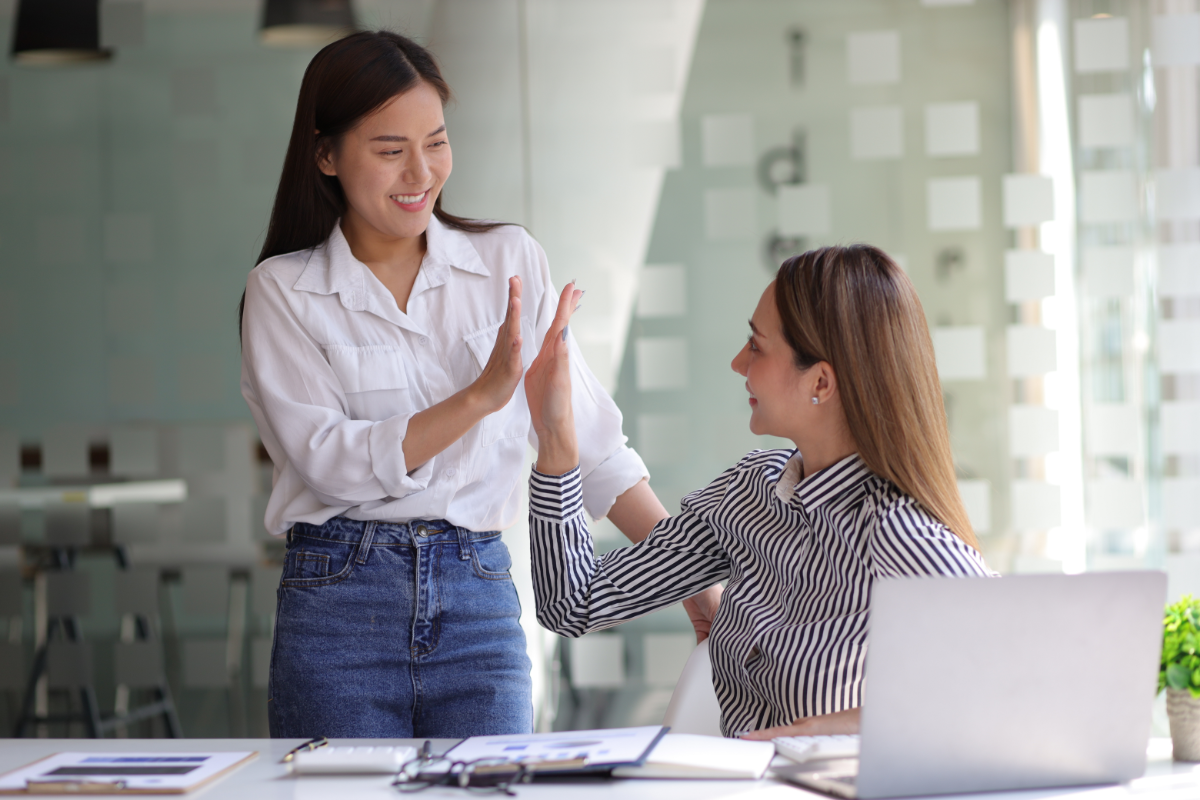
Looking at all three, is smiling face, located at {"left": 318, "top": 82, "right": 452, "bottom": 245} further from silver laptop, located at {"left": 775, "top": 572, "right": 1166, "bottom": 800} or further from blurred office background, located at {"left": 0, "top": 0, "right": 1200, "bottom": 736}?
blurred office background, located at {"left": 0, "top": 0, "right": 1200, "bottom": 736}

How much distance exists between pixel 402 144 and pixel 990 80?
2330mm

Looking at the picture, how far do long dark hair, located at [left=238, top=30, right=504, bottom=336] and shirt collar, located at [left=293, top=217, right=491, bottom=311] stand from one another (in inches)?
1.6

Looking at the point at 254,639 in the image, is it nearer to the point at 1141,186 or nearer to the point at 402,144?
the point at 402,144

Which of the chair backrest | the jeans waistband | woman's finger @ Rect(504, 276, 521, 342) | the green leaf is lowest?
the chair backrest

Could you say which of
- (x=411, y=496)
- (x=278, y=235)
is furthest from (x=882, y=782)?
(x=278, y=235)

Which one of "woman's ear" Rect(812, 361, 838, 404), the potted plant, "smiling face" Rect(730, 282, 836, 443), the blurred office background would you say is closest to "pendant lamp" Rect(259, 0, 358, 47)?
the blurred office background

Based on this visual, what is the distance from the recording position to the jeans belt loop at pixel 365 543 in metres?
1.68

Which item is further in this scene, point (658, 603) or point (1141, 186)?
point (1141, 186)

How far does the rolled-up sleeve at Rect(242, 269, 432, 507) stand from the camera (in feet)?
5.46

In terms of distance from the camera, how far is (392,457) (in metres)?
1.65

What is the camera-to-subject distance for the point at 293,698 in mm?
1673

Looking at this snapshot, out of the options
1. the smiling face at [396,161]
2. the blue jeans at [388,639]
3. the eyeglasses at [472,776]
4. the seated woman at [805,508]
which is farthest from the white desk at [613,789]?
the smiling face at [396,161]

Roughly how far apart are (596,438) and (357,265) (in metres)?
0.51

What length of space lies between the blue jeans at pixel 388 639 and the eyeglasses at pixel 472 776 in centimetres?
45
